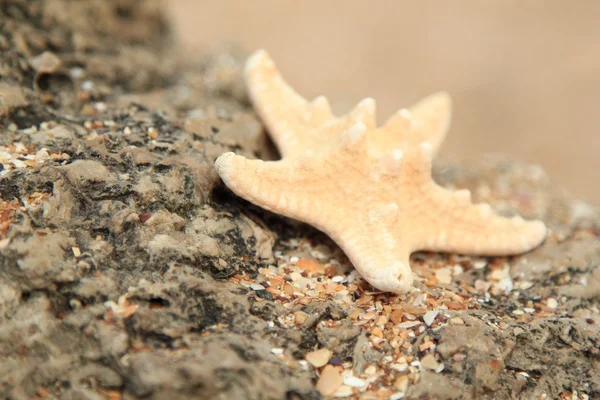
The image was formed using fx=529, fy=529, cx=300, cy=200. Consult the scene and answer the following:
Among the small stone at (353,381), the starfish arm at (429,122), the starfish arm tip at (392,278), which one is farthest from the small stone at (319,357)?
the starfish arm at (429,122)

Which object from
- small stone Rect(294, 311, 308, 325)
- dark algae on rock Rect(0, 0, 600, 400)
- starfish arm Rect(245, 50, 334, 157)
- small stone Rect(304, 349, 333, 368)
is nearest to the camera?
dark algae on rock Rect(0, 0, 600, 400)

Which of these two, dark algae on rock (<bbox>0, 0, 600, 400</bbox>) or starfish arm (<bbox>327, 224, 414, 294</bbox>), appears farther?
starfish arm (<bbox>327, 224, 414, 294</bbox>)

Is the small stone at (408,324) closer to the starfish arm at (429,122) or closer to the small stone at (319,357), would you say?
the small stone at (319,357)

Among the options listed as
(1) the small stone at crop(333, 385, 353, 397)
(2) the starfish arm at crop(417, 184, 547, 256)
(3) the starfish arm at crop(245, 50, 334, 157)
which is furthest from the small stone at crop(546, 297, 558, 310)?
(3) the starfish arm at crop(245, 50, 334, 157)

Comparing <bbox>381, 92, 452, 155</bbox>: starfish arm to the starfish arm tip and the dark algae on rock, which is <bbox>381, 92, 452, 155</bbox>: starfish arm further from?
the starfish arm tip

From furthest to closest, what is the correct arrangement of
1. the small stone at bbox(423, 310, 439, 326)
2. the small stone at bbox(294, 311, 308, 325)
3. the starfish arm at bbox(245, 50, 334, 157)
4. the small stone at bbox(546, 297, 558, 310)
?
the starfish arm at bbox(245, 50, 334, 157) < the small stone at bbox(546, 297, 558, 310) < the small stone at bbox(423, 310, 439, 326) < the small stone at bbox(294, 311, 308, 325)

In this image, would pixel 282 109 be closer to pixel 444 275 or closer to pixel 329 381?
pixel 444 275
